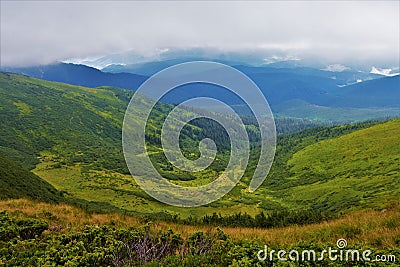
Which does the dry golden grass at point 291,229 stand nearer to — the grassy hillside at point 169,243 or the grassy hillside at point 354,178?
the grassy hillside at point 169,243

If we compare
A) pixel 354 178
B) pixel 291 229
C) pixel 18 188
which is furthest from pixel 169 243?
pixel 354 178

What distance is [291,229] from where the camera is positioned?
14.8 m

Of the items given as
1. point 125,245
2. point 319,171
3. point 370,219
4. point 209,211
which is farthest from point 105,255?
point 319,171

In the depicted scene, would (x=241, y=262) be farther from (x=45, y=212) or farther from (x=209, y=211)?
(x=209, y=211)

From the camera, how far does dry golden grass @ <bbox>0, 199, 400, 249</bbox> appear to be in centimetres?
1178

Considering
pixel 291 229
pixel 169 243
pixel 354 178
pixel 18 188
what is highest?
pixel 169 243

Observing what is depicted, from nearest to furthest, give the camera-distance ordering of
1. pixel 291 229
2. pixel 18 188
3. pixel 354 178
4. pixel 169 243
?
Result: pixel 169 243 → pixel 291 229 → pixel 18 188 → pixel 354 178

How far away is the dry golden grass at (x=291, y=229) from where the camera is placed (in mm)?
11783

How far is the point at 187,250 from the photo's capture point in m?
11.6

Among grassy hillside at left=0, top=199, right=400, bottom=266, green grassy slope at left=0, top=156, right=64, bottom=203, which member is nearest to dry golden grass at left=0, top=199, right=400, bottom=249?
grassy hillside at left=0, top=199, right=400, bottom=266

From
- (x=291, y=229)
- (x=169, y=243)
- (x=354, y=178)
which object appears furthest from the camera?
(x=354, y=178)

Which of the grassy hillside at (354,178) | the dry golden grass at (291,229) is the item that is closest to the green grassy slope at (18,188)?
the dry golden grass at (291,229)

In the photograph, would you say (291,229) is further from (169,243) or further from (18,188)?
(18,188)

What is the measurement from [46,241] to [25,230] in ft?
4.80
